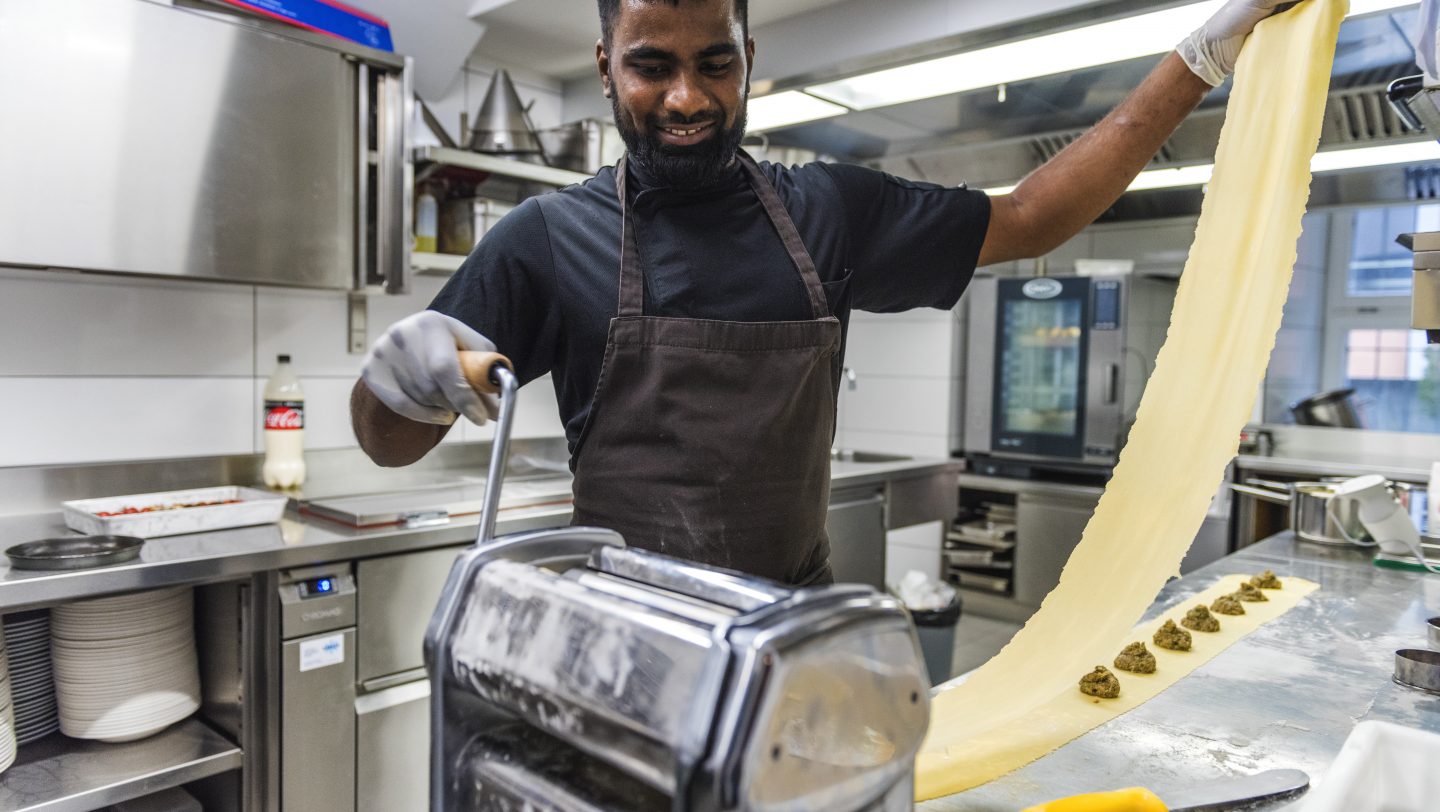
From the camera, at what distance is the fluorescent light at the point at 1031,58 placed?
2.33 m

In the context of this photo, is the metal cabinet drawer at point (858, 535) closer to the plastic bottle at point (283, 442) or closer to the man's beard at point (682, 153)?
the plastic bottle at point (283, 442)

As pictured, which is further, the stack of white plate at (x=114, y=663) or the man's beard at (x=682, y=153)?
the stack of white plate at (x=114, y=663)

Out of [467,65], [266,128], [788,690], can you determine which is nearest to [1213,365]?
[788,690]

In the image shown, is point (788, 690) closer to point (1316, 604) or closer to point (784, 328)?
point (784, 328)

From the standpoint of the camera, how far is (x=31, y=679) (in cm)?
210

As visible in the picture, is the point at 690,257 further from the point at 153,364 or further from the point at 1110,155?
the point at 153,364

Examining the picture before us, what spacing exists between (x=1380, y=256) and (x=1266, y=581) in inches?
165

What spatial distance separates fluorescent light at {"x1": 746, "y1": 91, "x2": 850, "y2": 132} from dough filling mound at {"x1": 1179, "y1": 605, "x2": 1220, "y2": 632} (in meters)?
2.05

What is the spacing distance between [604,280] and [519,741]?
78cm

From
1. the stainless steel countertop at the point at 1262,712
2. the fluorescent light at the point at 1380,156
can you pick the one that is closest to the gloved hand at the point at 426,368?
the stainless steel countertop at the point at 1262,712

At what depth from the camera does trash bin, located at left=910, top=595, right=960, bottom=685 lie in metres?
3.63

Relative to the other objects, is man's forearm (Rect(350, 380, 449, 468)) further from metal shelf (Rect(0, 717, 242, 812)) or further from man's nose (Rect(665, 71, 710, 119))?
metal shelf (Rect(0, 717, 242, 812))

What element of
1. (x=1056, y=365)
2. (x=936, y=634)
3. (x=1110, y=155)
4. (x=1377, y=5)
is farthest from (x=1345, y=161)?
(x=1110, y=155)

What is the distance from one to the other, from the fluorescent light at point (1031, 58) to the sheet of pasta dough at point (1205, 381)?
97cm
